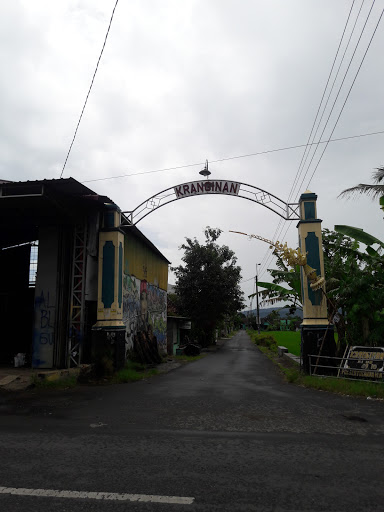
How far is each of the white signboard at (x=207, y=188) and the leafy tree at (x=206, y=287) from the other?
70.6ft

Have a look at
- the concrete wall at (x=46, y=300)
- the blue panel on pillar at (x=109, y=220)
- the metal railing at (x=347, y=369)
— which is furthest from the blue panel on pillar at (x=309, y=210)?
the concrete wall at (x=46, y=300)

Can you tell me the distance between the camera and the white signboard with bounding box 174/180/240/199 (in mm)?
13961

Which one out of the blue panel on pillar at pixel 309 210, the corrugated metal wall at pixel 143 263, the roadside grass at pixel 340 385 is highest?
the blue panel on pillar at pixel 309 210

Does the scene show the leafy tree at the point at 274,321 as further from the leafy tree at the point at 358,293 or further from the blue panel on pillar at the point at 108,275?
the blue panel on pillar at the point at 108,275

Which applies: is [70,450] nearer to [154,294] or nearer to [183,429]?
[183,429]

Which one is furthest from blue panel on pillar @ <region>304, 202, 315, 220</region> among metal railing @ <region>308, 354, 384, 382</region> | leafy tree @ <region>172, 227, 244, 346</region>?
leafy tree @ <region>172, 227, 244, 346</region>

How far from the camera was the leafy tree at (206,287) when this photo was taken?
1393 inches

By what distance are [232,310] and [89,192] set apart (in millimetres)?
26967

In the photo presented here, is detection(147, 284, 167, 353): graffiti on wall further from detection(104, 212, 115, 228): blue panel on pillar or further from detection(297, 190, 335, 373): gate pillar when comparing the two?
detection(297, 190, 335, 373): gate pillar

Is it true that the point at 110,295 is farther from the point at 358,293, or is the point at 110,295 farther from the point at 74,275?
the point at 358,293

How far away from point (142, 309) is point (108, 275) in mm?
6390

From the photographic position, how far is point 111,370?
11570 millimetres

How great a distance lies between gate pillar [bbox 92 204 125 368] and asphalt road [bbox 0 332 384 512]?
12.3ft

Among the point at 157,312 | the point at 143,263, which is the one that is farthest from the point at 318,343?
the point at 157,312
